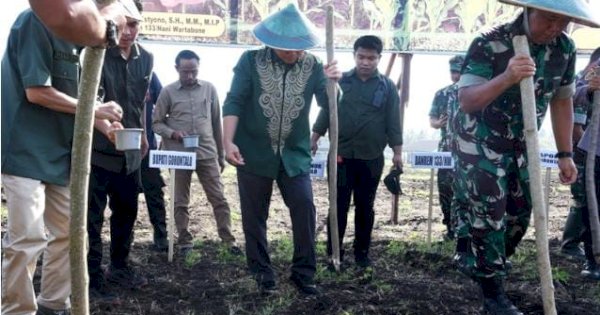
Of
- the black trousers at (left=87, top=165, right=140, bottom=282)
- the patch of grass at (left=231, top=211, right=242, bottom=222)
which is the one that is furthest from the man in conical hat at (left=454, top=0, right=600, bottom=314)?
the patch of grass at (left=231, top=211, right=242, bottom=222)

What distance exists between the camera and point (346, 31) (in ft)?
28.1

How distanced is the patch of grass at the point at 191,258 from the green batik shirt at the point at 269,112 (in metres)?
1.52

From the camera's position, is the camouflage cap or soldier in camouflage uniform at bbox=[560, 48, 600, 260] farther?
the camouflage cap

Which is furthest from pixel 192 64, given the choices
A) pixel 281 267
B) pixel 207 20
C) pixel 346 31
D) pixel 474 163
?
pixel 474 163

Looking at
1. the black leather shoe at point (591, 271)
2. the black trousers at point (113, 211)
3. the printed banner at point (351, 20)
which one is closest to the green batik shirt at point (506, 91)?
the black leather shoe at point (591, 271)

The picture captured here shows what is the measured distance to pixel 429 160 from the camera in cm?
733

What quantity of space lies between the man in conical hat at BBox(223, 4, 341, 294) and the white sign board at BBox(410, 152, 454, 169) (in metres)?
1.95

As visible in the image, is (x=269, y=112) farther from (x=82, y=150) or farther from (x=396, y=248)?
(x=82, y=150)

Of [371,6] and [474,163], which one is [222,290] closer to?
[474,163]

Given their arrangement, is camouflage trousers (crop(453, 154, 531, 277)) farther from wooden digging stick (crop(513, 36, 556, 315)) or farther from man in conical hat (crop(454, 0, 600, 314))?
wooden digging stick (crop(513, 36, 556, 315))

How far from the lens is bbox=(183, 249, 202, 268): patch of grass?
667 centimetres

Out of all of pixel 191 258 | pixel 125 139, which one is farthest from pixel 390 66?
pixel 125 139

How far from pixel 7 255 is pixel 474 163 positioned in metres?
2.71

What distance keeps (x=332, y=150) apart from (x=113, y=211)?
1719 millimetres
